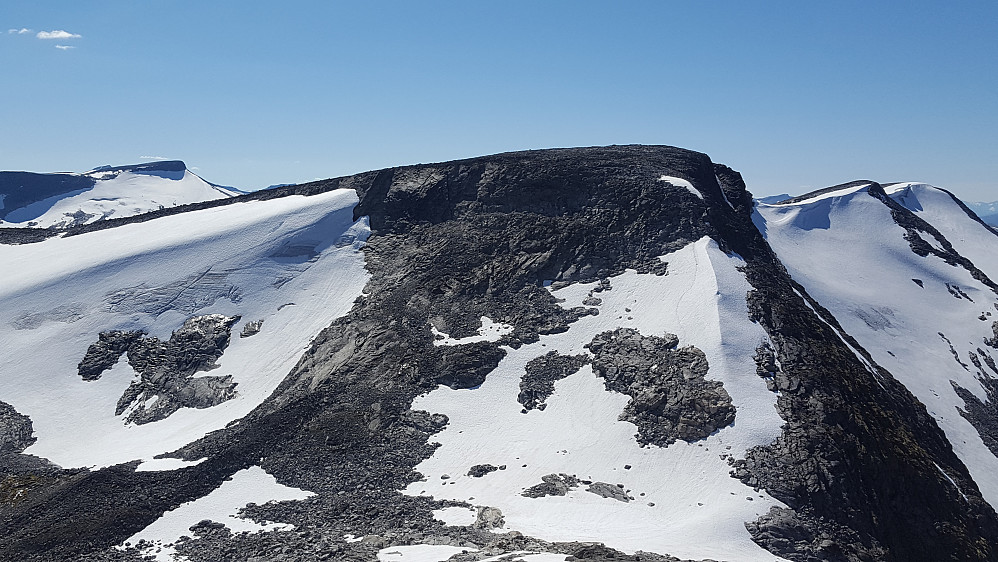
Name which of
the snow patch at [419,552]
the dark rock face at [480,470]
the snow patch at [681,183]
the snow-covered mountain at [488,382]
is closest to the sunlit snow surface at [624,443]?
the snow-covered mountain at [488,382]

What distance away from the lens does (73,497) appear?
115 feet

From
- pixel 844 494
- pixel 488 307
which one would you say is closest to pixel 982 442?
pixel 844 494

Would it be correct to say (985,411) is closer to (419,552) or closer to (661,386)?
(661,386)

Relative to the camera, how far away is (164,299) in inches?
2330

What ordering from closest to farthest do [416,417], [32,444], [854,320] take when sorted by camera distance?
[416,417] → [32,444] → [854,320]

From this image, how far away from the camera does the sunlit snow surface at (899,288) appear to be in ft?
188

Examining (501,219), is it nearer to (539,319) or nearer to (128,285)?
(539,319)

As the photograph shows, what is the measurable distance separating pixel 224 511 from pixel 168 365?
22960 mm

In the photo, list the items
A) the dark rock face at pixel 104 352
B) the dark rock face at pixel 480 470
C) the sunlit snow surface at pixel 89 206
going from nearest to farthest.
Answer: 1. the dark rock face at pixel 480 470
2. the dark rock face at pixel 104 352
3. the sunlit snow surface at pixel 89 206

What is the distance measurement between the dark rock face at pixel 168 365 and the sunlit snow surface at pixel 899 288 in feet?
186

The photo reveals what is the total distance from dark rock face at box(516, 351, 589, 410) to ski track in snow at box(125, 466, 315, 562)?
1443cm

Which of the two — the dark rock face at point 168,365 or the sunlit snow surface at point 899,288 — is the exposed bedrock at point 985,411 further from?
the dark rock face at point 168,365

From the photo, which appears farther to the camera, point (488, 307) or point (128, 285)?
point (128, 285)

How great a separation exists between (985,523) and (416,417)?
32.2m
